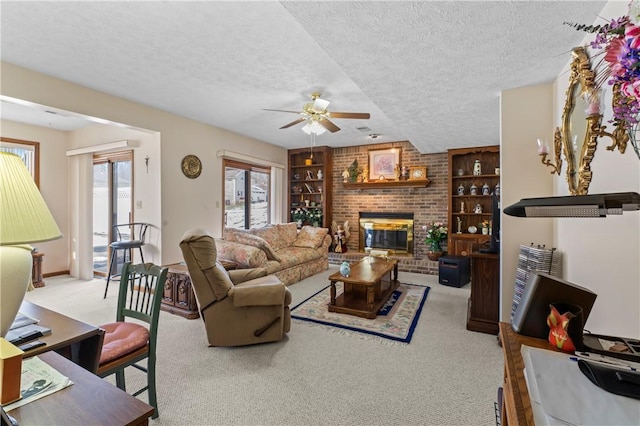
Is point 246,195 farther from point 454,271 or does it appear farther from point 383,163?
point 454,271

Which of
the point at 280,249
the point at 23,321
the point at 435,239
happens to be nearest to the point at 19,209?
the point at 23,321

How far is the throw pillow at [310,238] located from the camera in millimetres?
5562

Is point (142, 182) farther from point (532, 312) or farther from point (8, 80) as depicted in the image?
point (532, 312)

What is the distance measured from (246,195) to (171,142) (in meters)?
2.08

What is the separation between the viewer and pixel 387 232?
20.9 feet

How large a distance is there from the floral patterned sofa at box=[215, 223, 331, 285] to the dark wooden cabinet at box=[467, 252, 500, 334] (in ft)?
8.30

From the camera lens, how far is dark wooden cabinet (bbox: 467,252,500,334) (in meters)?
2.93

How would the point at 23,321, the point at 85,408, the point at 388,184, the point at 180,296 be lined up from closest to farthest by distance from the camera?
the point at 85,408
the point at 23,321
the point at 180,296
the point at 388,184

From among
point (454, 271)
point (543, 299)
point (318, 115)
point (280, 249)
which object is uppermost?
point (318, 115)

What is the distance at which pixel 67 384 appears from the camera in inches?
36.3

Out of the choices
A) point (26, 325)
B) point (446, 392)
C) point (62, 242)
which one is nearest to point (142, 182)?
point (62, 242)

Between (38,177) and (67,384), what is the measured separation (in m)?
5.62

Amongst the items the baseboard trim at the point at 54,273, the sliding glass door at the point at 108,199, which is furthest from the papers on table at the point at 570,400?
the baseboard trim at the point at 54,273

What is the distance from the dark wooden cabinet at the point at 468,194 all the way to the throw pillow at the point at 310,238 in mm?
2444
